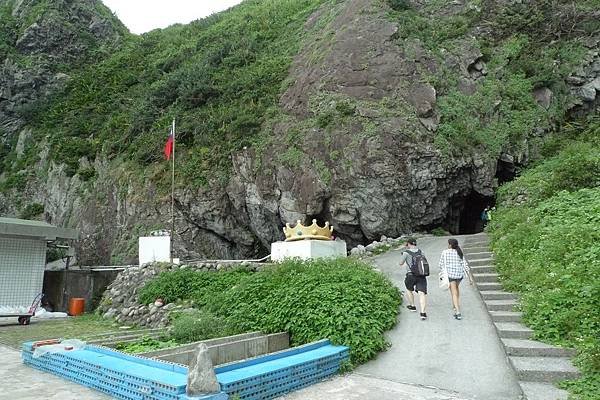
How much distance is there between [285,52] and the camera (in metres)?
22.5

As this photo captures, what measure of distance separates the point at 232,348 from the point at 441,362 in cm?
306

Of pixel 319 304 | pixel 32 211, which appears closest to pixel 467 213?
pixel 319 304

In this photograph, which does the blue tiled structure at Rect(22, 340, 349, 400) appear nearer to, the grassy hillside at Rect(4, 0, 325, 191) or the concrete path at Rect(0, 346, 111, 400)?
the concrete path at Rect(0, 346, 111, 400)

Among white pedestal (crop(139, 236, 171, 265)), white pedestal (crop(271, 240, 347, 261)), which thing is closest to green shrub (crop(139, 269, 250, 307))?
white pedestal (crop(271, 240, 347, 261))

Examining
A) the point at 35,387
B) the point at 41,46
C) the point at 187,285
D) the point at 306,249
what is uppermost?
the point at 41,46

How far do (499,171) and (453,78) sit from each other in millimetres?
4294

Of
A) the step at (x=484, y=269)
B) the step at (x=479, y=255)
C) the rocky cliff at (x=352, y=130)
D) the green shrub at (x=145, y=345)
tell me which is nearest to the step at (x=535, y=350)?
the step at (x=484, y=269)

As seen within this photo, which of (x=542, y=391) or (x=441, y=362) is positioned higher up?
(x=441, y=362)

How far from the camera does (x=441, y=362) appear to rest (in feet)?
20.3

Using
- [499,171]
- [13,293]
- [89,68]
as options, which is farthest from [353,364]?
[89,68]

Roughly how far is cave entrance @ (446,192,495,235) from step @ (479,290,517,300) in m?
9.16

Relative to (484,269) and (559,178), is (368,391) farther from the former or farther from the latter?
(559,178)

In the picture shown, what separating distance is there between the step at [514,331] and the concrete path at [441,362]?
17cm

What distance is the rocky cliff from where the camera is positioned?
614 inches
